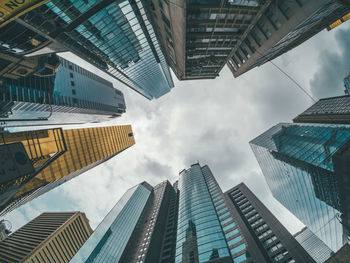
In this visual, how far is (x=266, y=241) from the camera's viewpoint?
180 ft

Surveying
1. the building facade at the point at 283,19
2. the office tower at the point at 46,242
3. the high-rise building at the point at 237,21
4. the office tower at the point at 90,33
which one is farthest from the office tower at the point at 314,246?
the office tower at the point at 90,33

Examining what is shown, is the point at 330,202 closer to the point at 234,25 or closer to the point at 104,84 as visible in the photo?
the point at 234,25

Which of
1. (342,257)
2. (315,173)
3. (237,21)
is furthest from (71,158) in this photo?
(315,173)

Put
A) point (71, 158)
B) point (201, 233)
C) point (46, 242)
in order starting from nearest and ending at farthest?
point (201, 233), point (71, 158), point (46, 242)

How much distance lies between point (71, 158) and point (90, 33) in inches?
1353

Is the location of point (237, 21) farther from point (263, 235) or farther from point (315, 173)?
point (263, 235)

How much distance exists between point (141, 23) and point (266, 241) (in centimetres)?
7906

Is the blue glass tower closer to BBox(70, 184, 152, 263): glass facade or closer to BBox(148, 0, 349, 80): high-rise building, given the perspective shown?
BBox(70, 184, 152, 263): glass facade

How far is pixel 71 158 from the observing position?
4769 cm

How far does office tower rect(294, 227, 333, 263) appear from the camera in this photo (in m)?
114

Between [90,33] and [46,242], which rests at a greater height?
[90,33]

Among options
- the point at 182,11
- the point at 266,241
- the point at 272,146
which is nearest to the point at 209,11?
the point at 182,11

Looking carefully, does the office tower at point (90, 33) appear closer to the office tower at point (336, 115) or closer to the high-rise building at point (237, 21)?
the high-rise building at point (237, 21)

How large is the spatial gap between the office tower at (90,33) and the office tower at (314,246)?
554ft
